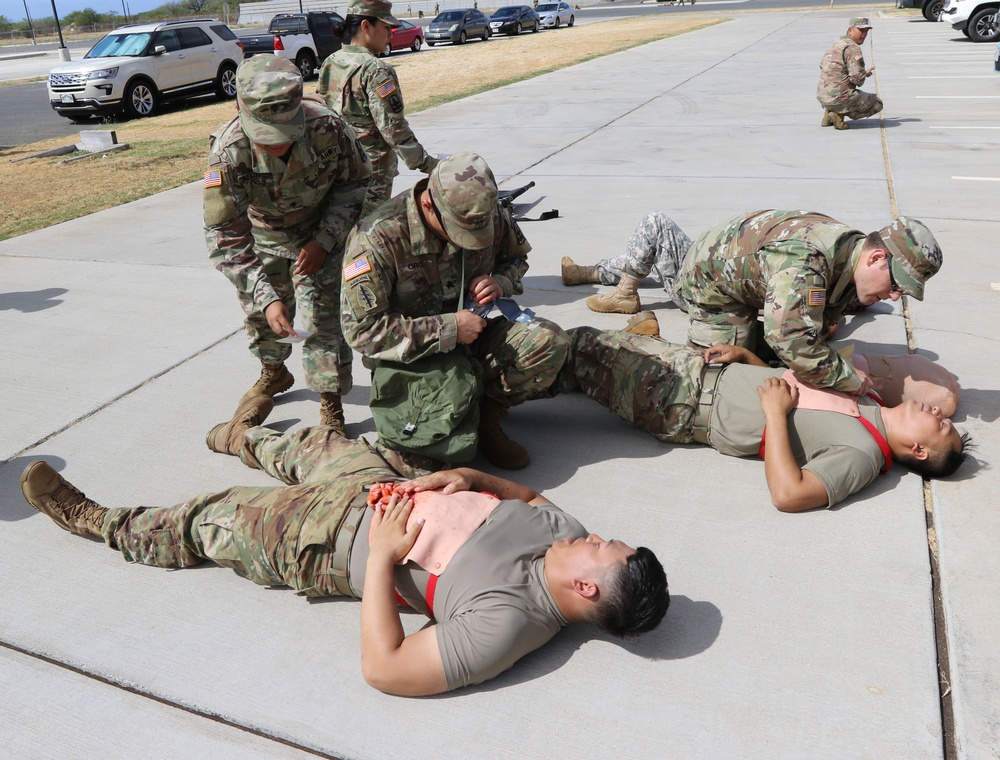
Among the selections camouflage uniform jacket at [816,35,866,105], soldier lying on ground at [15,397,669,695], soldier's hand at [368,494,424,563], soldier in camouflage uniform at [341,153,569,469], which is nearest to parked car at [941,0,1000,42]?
camouflage uniform jacket at [816,35,866,105]

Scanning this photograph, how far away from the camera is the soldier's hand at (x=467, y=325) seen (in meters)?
3.24

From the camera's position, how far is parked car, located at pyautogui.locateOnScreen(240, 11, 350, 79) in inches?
771

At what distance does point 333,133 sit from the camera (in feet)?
12.4

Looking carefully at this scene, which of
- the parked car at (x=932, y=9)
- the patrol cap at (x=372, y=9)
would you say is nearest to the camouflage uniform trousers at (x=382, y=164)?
the patrol cap at (x=372, y=9)

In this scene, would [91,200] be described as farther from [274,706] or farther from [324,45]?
[324,45]

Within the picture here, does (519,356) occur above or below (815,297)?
below

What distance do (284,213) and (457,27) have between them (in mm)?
27423

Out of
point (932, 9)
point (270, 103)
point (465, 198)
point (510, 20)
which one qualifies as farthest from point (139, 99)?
point (932, 9)

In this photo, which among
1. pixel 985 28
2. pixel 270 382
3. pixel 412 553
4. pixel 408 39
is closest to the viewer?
pixel 412 553

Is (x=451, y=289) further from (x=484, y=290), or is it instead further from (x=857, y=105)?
(x=857, y=105)

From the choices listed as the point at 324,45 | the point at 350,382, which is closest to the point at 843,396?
the point at 350,382

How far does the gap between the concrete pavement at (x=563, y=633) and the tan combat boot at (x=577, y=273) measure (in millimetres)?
85

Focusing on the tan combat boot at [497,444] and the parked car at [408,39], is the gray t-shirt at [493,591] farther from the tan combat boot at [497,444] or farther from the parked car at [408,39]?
the parked car at [408,39]

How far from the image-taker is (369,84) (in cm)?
493
